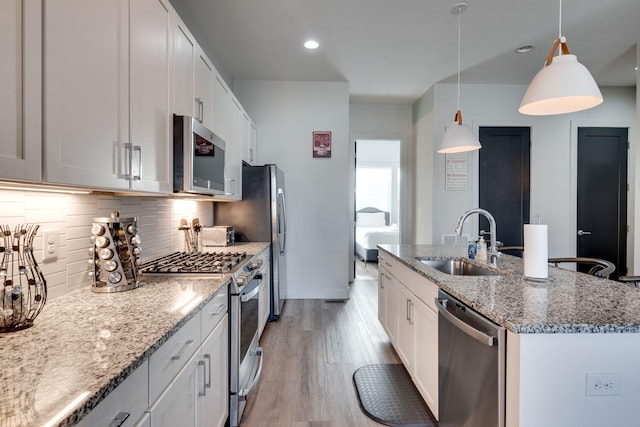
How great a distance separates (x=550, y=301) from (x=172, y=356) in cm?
141

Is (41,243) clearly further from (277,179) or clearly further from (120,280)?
(277,179)

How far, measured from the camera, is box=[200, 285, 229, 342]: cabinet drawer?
1455 mm

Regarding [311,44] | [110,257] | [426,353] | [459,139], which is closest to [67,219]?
[110,257]

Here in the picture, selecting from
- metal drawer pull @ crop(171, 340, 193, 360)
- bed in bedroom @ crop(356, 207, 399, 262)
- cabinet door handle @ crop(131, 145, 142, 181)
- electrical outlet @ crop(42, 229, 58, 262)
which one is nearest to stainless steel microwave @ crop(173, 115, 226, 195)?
cabinet door handle @ crop(131, 145, 142, 181)

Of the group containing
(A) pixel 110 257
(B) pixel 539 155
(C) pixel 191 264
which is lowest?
(C) pixel 191 264

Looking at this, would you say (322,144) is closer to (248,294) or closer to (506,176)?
(506,176)

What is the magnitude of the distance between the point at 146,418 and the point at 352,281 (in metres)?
4.65

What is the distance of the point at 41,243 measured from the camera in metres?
1.35

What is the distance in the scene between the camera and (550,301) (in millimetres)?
1358

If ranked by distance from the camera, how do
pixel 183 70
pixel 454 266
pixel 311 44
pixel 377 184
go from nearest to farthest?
pixel 183 70, pixel 454 266, pixel 311 44, pixel 377 184

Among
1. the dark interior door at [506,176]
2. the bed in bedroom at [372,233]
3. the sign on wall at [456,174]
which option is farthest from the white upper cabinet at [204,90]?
the bed in bedroom at [372,233]

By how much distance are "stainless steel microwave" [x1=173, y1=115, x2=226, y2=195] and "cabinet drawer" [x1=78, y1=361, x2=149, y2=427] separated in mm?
1125

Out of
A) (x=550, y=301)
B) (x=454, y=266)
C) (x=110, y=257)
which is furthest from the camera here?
(x=454, y=266)

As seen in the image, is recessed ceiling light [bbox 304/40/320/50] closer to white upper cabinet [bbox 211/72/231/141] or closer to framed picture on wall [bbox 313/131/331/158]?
white upper cabinet [bbox 211/72/231/141]
